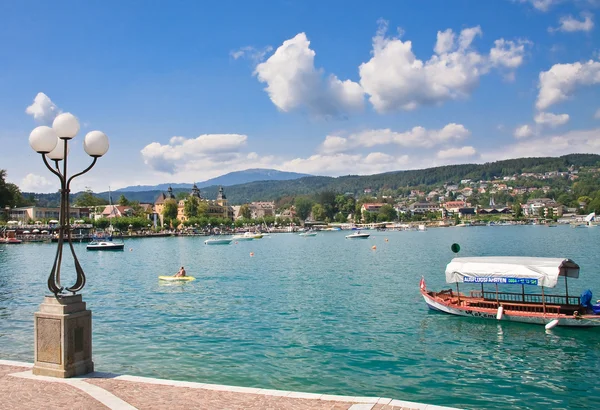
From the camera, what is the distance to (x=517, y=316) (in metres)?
24.2

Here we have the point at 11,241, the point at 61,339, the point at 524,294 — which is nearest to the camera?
the point at 61,339

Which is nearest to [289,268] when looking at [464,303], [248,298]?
[248,298]

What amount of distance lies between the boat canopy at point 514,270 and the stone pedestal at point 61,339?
732 inches

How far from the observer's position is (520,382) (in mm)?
15805

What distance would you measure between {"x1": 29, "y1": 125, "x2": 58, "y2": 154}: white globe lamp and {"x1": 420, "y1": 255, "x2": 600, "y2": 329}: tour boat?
19.5 m

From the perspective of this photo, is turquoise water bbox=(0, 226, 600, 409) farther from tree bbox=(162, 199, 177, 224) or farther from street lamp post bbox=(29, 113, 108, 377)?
tree bbox=(162, 199, 177, 224)

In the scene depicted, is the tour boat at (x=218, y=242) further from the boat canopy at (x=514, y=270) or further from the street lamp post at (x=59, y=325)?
the street lamp post at (x=59, y=325)

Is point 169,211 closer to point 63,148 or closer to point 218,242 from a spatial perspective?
point 218,242

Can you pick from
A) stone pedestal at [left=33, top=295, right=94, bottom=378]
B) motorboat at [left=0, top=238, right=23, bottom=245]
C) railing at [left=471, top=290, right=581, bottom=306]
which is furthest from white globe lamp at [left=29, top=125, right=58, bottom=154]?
motorboat at [left=0, top=238, right=23, bottom=245]

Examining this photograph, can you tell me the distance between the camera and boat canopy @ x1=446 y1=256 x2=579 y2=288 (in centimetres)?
2314

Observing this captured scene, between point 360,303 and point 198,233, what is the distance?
15789cm

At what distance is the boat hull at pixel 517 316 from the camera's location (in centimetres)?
2252

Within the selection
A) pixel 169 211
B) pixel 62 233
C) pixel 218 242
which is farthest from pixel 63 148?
pixel 169 211

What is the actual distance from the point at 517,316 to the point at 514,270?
2.30 metres
